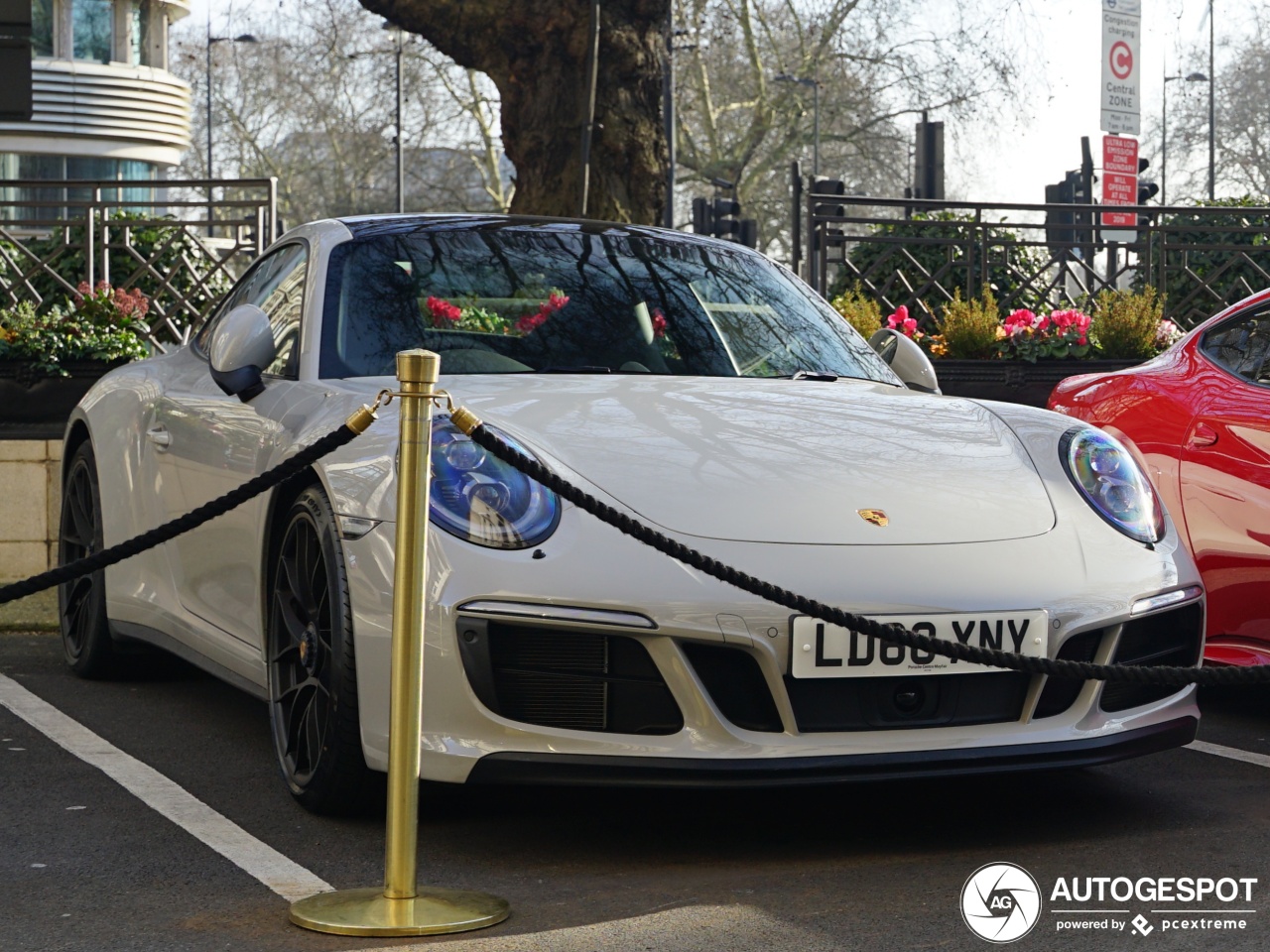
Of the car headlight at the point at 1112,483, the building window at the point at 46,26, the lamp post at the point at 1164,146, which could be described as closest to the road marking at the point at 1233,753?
the car headlight at the point at 1112,483

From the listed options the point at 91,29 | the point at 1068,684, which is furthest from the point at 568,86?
the point at 91,29

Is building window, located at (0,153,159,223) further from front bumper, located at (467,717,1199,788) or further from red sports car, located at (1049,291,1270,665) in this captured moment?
front bumper, located at (467,717,1199,788)

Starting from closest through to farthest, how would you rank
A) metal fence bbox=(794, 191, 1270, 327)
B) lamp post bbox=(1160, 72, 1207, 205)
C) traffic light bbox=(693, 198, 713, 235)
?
1. metal fence bbox=(794, 191, 1270, 327)
2. traffic light bbox=(693, 198, 713, 235)
3. lamp post bbox=(1160, 72, 1207, 205)

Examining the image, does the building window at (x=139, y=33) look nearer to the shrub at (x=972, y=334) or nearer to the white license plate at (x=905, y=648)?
the shrub at (x=972, y=334)

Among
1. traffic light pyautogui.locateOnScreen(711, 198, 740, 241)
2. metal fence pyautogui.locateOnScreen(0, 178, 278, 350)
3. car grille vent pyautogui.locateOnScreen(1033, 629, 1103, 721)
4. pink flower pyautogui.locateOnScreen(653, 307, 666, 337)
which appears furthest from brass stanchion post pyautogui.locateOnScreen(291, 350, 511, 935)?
traffic light pyautogui.locateOnScreen(711, 198, 740, 241)

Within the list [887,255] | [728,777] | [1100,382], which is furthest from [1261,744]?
[887,255]

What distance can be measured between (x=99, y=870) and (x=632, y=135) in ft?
28.5

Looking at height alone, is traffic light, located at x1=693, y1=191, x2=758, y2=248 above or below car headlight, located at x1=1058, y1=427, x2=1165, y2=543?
above

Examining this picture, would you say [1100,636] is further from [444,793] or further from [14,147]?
[14,147]

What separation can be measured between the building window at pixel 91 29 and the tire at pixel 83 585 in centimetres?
3870

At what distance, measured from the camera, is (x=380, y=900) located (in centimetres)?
330

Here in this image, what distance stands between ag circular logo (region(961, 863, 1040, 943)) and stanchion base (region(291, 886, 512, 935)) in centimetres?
83

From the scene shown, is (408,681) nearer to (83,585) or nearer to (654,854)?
(654,854)

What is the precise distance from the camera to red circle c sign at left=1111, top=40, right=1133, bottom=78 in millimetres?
16297
